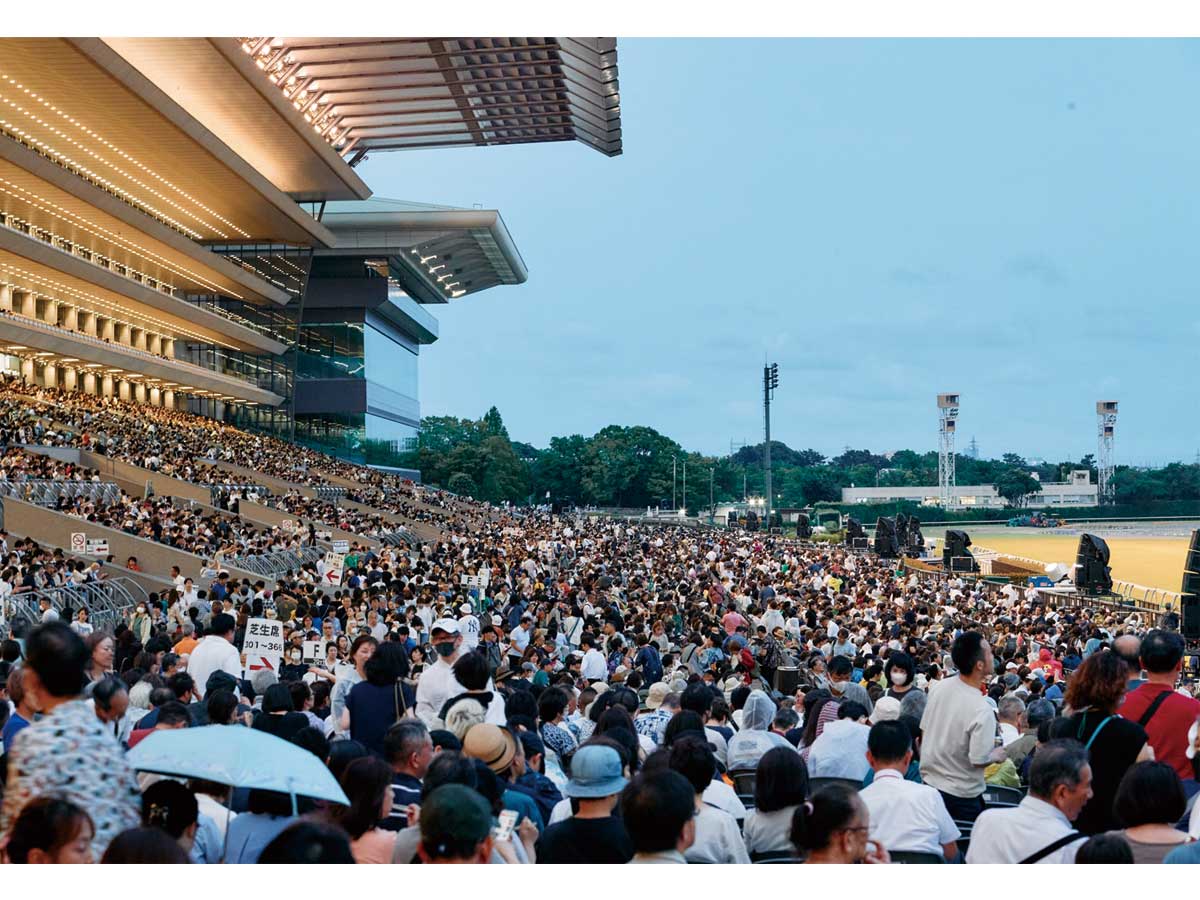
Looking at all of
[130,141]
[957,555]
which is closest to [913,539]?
[957,555]

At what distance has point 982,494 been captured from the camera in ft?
474

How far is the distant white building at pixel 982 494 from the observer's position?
134875 mm

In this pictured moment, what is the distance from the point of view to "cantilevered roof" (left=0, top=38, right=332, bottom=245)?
36938 millimetres

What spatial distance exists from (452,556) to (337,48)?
114 feet

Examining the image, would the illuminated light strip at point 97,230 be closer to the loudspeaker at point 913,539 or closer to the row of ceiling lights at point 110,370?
the row of ceiling lights at point 110,370

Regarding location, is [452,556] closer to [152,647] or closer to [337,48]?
[152,647]

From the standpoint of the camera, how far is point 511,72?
2265 inches

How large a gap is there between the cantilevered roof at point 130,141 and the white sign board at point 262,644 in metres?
29.1

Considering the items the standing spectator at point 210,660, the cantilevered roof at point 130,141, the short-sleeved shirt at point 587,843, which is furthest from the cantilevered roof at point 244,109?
the short-sleeved shirt at point 587,843

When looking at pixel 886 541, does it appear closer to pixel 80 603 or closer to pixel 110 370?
pixel 80 603

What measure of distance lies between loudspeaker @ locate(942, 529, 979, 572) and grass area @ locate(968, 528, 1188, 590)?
761cm

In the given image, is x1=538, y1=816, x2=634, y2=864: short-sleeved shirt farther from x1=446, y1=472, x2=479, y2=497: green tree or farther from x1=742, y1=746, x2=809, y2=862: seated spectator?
x1=446, y1=472, x2=479, y2=497: green tree

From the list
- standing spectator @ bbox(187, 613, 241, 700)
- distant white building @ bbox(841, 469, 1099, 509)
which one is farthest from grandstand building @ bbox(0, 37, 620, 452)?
distant white building @ bbox(841, 469, 1099, 509)
